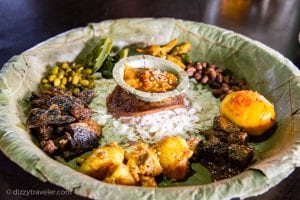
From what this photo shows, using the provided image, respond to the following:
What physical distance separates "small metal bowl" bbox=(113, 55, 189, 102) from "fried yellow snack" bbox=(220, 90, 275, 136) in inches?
8.2

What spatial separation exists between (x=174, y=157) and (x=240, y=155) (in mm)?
240

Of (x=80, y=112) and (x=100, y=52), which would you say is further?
(x=100, y=52)

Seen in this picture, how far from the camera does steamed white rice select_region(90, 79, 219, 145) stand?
5.67 ft

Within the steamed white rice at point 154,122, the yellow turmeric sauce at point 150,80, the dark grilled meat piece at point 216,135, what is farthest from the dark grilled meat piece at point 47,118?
the dark grilled meat piece at point 216,135

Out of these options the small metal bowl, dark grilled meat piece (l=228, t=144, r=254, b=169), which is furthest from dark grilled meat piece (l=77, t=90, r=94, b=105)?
dark grilled meat piece (l=228, t=144, r=254, b=169)

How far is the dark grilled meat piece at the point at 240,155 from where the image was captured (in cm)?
155

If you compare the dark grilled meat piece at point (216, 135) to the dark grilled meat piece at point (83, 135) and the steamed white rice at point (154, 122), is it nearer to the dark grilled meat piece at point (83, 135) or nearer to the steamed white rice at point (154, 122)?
the steamed white rice at point (154, 122)

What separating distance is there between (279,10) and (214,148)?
5.38 ft

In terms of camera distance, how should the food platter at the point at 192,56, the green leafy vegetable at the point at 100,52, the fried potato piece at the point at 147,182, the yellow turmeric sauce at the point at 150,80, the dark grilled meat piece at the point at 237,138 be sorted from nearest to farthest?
the food platter at the point at 192,56, the fried potato piece at the point at 147,182, the dark grilled meat piece at the point at 237,138, the yellow turmeric sauce at the point at 150,80, the green leafy vegetable at the point at 100,52

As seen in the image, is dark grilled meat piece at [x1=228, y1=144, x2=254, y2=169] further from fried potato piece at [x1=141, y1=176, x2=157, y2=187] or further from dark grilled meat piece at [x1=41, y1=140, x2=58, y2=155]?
dark grilled meat piece at [x1=41, y1=140, x2=58, y2=155]

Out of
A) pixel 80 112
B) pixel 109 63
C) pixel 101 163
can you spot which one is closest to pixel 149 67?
pixel 109 63

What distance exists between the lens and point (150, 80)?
1765mm

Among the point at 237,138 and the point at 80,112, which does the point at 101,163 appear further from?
the point at 237,138

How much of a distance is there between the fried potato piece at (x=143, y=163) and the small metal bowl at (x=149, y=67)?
0.28 m
